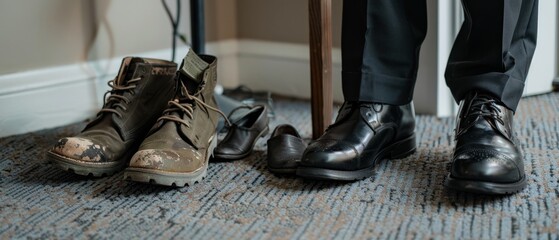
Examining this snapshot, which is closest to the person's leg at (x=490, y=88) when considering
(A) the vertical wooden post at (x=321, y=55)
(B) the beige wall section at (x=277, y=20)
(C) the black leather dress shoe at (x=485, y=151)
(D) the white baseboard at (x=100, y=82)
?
(C) the black leather dress shoe at (x=485, y=151)

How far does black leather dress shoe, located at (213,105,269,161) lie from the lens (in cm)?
122

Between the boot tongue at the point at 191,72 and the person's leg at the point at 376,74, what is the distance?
21cm

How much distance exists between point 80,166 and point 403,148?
518 millimetres

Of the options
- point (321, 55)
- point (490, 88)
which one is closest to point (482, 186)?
point (490, 88)

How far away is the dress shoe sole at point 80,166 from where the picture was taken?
1076 millimetres

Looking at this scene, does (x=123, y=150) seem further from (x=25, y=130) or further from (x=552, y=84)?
(x=552, y=84)

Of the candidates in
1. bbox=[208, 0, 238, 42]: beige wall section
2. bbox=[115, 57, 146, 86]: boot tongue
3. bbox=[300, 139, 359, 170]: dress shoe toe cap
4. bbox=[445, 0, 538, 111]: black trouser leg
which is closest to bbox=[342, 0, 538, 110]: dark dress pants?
bbox=[445, 0, 538, 111]: black trouser leg

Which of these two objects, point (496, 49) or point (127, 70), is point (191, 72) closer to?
point (127, 70)

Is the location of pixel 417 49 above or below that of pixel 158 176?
above

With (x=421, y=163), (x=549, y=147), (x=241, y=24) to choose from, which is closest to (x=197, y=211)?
(x=421, y=163)

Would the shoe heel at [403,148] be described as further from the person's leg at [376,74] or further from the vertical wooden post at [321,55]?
the vertical wooden post at [321,55]

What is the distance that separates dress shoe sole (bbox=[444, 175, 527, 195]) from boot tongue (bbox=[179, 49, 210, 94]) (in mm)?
426

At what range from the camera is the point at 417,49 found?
1.18 meters

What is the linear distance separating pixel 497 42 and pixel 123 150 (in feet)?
1.94
